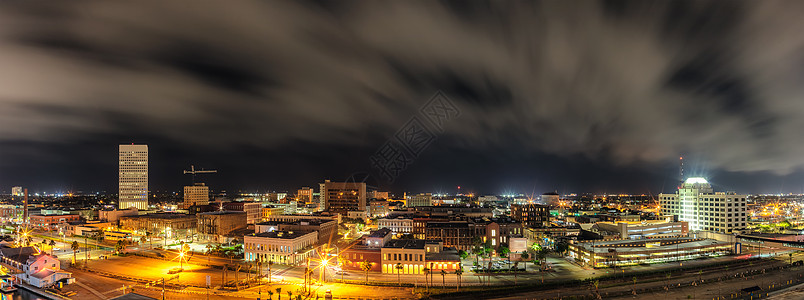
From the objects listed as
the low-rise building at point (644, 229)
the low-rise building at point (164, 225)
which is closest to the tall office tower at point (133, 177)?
the low-rise building at point (164, 225)

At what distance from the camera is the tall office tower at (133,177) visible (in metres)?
123

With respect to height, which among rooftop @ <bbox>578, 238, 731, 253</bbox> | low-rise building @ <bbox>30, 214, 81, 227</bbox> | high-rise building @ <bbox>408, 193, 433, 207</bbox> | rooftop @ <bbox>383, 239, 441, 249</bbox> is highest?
rooftop @ <bbox>383, 239, 441, 249</bbox>

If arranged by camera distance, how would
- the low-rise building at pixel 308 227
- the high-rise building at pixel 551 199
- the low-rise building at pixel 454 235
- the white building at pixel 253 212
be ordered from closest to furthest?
the low-rise building at pixel 454 235
the low-rise building at pixel 308 227
the white building at pixel 253 212
the high-rise building at pixel 551 199

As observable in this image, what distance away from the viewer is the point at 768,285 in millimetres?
42812

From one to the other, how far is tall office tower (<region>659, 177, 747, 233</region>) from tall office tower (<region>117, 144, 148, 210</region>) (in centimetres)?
13904

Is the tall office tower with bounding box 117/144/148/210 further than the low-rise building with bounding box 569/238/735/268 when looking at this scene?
Yes

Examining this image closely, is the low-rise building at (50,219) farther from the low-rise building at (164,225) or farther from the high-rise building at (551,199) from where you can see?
the high-rise building at (551,199)

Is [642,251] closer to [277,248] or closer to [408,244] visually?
[408,244]

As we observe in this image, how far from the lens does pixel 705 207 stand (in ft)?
273

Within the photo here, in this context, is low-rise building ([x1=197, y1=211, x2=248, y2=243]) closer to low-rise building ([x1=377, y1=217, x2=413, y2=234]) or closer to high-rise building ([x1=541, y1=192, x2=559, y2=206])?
low-rise building ([x1=377, y1=217, x2=413, y2=234])

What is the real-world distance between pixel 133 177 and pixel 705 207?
14573cm

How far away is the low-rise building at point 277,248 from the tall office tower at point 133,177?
292 feet

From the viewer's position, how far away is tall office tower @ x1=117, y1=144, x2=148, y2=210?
402ft

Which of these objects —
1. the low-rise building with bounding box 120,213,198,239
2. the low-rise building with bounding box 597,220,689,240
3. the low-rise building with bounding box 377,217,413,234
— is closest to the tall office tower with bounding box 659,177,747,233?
the low-rise building with bounding box 597,220,689,240
